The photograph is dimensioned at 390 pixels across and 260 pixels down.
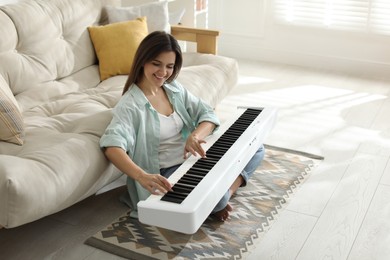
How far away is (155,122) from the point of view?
2.57m

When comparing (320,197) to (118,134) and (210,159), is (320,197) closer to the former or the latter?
(210,159)

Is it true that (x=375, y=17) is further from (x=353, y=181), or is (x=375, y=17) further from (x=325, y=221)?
(x=325, y=221)

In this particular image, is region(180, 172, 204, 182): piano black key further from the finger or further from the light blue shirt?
the light blue shirt

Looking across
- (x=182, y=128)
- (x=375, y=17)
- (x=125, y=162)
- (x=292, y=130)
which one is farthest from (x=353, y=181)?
(x=375, y=17)

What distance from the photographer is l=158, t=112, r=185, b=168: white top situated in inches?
103

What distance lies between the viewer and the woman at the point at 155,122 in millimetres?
2445

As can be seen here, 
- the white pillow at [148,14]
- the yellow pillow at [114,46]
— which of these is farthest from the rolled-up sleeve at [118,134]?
the white pillow at [148,14]

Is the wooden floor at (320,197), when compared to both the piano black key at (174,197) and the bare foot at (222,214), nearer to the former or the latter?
the bare foot at (222,214)

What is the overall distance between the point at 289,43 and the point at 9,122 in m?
3.05

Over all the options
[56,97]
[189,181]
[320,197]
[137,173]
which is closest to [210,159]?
[189,181]

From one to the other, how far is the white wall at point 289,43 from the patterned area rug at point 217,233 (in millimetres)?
2047

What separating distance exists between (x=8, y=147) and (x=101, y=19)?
4.69 feet

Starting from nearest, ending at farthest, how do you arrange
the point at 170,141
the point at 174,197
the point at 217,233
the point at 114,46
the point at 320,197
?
the point at 174,197 → the point at 217,233 → the point at 170,141 → the point at 320,197 → the point at 114,46

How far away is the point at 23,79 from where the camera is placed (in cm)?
301
